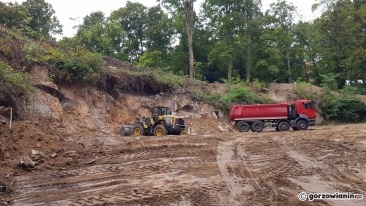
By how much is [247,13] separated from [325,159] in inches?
1154

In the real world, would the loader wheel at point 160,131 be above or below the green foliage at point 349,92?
below

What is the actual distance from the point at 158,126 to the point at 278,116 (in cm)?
804

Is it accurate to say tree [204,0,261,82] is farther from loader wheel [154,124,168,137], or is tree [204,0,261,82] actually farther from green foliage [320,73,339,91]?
loader wheel [154,124,168,137]

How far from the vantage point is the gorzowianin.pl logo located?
7152 mm

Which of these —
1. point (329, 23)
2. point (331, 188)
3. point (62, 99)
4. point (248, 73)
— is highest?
point (329, 23)

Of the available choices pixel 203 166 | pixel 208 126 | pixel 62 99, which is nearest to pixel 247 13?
pixel 208 126

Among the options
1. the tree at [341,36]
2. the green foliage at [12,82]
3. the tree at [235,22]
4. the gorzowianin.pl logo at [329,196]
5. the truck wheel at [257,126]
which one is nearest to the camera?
the gorzowianin.pl logo at [329,196]

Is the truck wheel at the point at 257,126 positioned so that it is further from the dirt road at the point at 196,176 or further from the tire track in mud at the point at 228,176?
the tire track in mud at the point at 228,176

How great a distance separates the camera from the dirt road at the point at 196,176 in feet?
24.1

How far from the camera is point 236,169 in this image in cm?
997

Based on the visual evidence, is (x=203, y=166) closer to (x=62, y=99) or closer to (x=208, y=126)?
(x=62, y=99)

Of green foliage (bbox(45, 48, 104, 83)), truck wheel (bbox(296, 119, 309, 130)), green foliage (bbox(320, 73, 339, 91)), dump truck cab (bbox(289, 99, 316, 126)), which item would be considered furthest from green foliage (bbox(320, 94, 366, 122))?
green foliage (bbox(45, 48, 104, 83))

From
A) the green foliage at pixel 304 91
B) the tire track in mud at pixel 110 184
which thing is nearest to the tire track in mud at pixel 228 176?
the tire track in mud at pixel 110 184

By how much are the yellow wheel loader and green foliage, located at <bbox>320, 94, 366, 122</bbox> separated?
18086 millimetres
